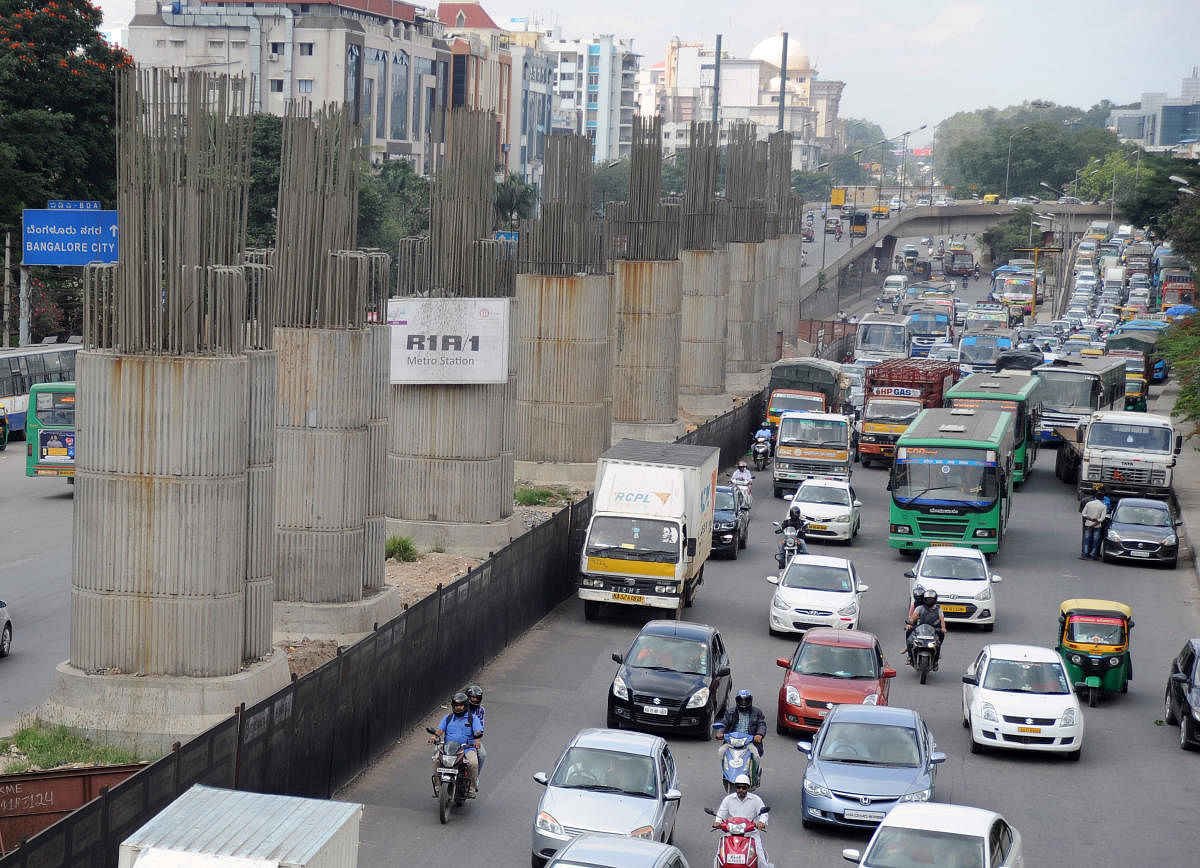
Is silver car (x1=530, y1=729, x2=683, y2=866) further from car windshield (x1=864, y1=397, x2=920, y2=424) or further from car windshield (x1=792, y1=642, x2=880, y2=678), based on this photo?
car windshield (x1=864, y1=397, x2=920, y2=424)

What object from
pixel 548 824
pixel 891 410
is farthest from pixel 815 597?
pixel 891 410

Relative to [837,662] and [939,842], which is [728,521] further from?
[939,842]

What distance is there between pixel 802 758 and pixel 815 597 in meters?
7.39

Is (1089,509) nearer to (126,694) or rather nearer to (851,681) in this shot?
(851,681)

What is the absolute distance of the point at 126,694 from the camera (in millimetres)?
18844

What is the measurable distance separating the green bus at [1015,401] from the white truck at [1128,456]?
2.10 m

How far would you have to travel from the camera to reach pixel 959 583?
31.4 metres

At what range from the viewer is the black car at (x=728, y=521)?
37625mm

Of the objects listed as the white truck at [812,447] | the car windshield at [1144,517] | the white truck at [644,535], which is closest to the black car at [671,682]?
the white truck at [644,535]

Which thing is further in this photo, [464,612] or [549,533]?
[549,533]

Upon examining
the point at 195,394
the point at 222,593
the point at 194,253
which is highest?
the point at 194,253

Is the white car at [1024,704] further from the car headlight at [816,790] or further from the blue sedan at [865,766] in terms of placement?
the car headlight at [816,790]

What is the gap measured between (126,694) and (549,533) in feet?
41.5

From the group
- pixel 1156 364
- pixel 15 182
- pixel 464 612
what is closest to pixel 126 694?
pixel 464 612
